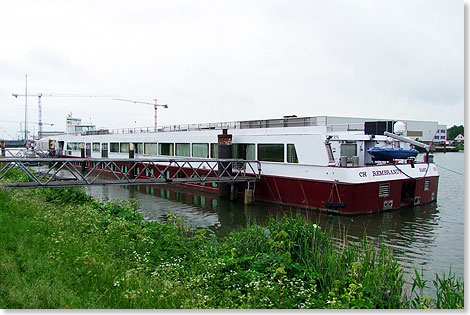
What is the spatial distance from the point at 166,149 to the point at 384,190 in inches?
739

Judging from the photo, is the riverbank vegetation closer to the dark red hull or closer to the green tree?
the dark red hull

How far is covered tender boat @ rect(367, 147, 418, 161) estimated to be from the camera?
18875 millimetres

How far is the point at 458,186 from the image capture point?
2766 centimetres

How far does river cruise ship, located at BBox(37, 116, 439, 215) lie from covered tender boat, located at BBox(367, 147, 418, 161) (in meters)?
0.05

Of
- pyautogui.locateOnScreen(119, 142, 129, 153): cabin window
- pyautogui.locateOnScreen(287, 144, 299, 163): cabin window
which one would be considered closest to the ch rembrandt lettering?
pyautogui.locateOnScreen(287, 144, 299, 163): cabin window

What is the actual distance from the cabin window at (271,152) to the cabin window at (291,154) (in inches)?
18.8

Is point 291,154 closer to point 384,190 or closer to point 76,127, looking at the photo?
point 384,190

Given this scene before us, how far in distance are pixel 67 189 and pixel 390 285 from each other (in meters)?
14.8

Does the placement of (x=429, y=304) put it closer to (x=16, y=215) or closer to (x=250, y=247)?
(x=250, y=247)

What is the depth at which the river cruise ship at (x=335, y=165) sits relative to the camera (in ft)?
57.2

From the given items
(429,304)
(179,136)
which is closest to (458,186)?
(179,136)

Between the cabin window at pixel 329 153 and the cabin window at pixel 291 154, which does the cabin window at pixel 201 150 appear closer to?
the cabin window at pixel 291 154

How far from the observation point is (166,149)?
103ft

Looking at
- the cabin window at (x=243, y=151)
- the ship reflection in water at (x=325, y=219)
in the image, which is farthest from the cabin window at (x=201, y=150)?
the cabin window at (x=243, y=151)
